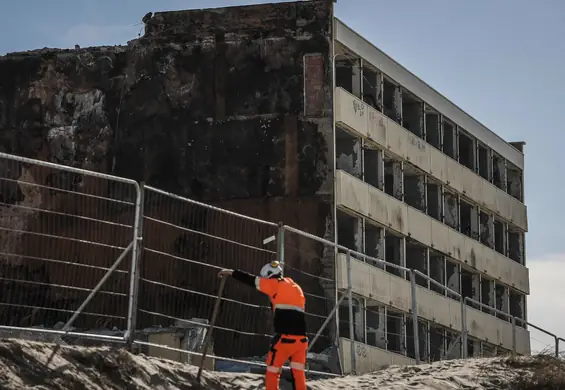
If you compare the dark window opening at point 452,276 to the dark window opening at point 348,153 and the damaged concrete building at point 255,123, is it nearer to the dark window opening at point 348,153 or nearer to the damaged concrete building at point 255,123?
the damaged concrete building at point 255,123

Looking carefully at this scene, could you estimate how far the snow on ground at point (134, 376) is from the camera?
13312 mm

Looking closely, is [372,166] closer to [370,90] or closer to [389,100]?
[370,90]

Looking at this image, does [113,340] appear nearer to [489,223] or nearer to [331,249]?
[331,249]

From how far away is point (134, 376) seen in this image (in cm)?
1445

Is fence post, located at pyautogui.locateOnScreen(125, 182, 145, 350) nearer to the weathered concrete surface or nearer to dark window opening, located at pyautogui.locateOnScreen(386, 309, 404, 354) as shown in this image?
the weathered concrete surface

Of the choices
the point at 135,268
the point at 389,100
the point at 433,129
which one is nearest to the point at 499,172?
the point at 433,129

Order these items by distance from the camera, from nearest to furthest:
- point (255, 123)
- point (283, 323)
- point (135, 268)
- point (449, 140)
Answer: point (135, 268) → point (283, 323) → point (255, 123) → point (449, 140)

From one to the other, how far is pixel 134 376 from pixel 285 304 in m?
2.52

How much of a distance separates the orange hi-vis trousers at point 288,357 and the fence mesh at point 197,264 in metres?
1.52

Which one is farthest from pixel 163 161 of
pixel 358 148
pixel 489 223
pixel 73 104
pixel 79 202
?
pixel 79 202

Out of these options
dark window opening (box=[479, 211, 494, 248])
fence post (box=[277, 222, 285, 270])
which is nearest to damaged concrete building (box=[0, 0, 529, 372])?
dark window opening (box=[479, 211, 494, 248])

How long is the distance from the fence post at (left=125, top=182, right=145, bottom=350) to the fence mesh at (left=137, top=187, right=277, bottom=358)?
1.64 feet

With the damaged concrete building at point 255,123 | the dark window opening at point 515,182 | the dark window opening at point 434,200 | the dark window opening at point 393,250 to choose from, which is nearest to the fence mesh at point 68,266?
the damaged concrete building at point 255,123

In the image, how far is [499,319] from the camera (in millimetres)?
51156
